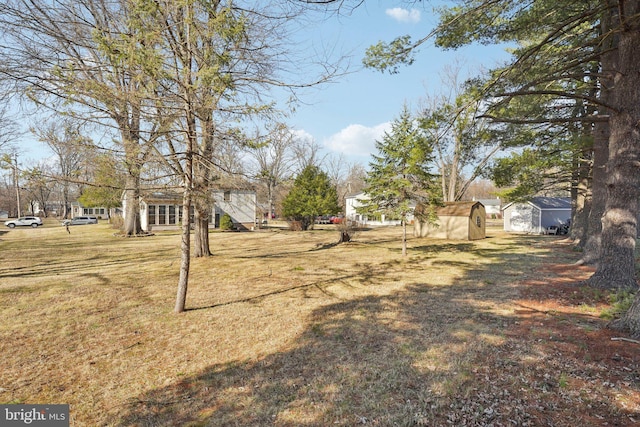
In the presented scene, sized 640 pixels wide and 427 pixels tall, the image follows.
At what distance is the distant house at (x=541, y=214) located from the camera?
2716 cm

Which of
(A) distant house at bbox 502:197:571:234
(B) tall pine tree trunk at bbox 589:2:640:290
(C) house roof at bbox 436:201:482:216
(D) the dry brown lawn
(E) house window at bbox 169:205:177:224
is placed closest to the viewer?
(D) the dry brown lawn

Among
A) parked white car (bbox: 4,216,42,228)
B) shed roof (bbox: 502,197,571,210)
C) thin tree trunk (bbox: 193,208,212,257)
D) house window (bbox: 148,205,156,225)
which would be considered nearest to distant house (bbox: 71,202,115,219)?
parked white car (bbox: 4,216,42,228)

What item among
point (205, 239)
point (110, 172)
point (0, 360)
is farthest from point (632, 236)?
point (205, 239)

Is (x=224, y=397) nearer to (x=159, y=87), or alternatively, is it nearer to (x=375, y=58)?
(x=159, y=87)

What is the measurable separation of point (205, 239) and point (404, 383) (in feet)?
36.1

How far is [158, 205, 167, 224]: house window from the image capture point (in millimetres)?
27250

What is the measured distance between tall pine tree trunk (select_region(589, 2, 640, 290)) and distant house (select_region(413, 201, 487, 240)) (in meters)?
14.9

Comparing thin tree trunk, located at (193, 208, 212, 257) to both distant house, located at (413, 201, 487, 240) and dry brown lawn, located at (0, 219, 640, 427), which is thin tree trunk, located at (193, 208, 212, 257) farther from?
distant house, located at (413, 201, 487, 240)

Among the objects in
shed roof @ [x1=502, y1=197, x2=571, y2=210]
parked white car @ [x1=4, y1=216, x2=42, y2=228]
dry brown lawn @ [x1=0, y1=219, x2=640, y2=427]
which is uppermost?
shed roof @ [x1=502, y1=197, x2=571, y2=210]

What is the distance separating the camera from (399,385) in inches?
138

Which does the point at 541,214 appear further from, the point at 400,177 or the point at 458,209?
the point at 400,177

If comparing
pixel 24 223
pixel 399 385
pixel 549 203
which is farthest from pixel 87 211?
pixel 399 385

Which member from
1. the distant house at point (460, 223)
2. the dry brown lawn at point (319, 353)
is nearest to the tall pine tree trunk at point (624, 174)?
the dry brown lawn at point (319, 353)

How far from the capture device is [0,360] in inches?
166
